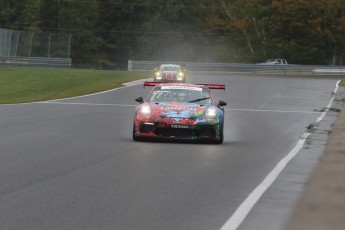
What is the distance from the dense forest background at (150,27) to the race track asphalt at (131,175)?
74.5 metres

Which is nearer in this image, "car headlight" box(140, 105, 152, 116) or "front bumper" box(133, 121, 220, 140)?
"front bumper" box(133, 121, 220, 140)

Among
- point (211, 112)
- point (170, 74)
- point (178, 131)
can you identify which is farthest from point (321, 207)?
point (170, 74)

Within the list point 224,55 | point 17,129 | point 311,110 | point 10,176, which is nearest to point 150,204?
point 10,176

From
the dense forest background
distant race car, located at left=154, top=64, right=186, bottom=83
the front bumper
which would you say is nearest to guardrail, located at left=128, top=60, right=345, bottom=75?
the dense forest background

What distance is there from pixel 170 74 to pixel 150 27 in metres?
57.2

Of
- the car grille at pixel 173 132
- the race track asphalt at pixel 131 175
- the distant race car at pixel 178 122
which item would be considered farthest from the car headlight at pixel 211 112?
the race track asphalt at pixel 131 175

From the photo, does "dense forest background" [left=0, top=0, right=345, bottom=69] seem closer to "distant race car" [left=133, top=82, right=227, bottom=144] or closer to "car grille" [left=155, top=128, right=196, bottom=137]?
"distant race car" [left=133, top=82, right=227, bottom=144]

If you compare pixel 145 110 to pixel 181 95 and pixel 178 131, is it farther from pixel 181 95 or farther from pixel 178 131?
pixel 181 95

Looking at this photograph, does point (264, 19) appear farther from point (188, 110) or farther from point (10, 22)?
point (188, 110)

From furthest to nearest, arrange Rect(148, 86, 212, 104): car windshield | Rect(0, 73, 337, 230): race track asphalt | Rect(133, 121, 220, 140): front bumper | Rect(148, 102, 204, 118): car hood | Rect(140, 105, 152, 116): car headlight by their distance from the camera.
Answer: Rect(148, 86, 212, 104): car windshield → Rect(140, 105, 152, 116): car headlight → Rect(148, 102, 204, 118): car hood → Rect(133, 121, 220, 140): front bumper → Rect(0, 73, 337, 230): race track asphalt

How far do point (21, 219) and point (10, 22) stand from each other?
343 feet

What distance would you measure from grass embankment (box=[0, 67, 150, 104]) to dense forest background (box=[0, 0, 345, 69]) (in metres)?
42.0

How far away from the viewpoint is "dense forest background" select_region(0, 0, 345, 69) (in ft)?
321

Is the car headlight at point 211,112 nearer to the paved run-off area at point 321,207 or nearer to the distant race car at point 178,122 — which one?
the distant race car at point 178,122
